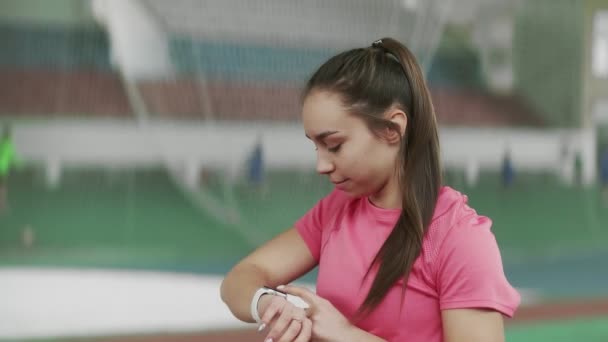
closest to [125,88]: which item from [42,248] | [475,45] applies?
[42,248]

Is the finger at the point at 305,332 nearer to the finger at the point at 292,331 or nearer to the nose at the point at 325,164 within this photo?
the finger at the point at 292,331

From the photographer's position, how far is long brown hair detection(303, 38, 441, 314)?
0.90 m

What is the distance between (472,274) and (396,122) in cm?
21

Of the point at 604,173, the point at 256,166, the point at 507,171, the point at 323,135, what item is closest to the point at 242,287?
the point at 323,135

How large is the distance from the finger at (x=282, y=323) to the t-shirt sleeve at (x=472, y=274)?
0.60ft

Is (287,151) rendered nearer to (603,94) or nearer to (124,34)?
(124,34)

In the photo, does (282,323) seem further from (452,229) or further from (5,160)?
(5,160)

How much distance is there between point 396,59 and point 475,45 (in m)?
3.11

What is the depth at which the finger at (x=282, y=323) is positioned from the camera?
35.5 inches

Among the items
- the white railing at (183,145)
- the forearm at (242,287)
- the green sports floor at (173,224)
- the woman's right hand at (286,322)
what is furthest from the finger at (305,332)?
the white railing at (183,145)

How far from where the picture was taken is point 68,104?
3254mm

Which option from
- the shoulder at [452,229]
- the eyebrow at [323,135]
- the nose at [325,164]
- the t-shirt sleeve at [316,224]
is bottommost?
the t-shirt sleeve at [316,224]

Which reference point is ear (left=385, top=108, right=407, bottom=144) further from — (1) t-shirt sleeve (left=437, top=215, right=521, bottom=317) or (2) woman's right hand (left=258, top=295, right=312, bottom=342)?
(2) woman's right hand (left=258, top=295, right=312, bottom=342)

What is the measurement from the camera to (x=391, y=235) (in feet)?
3.02
